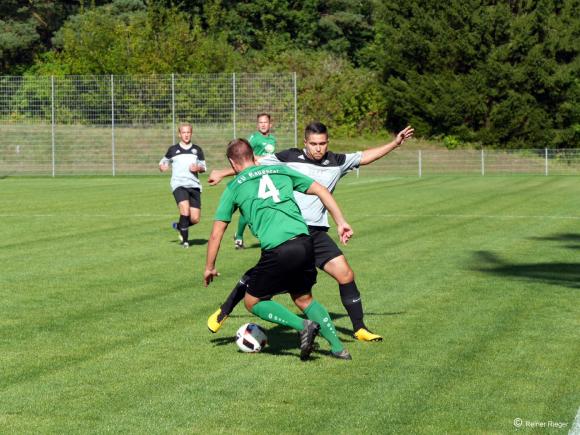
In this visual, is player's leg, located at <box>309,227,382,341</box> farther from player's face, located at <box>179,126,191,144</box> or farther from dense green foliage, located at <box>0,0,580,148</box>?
dense green foliage, located at <box>0,0,580,148</box>

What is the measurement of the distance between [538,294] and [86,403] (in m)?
6.34

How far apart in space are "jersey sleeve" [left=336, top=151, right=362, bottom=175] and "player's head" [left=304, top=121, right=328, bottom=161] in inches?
14.7

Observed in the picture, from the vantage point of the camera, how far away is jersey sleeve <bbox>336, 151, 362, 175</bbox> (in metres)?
10.3

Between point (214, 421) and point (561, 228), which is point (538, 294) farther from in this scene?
point (561, 228)

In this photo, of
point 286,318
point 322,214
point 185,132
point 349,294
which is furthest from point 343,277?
point 185,132

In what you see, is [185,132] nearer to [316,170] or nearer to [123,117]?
[316,170]

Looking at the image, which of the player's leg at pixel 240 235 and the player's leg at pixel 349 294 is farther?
the player's leg at pixel 240 235

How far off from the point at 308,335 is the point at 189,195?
10.6 meters

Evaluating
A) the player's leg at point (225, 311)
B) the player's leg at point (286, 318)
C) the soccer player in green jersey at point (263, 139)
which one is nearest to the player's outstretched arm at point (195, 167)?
the soccer player in green jersey at point (263, 139)

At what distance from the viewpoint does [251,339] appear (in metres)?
8.96

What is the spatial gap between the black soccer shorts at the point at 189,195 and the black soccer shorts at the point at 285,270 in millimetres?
9990

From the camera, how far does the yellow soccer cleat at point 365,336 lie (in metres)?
9.43

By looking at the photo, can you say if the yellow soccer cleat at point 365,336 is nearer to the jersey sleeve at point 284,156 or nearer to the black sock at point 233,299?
the black sock at point 233,299

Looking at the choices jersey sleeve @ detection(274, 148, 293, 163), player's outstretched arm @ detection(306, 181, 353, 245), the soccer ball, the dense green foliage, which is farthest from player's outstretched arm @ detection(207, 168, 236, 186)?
the dense green foliage
